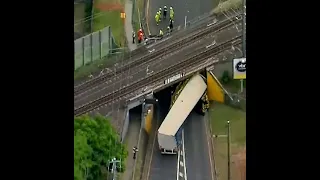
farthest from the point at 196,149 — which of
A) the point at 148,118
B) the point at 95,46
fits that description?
the point at 95,46

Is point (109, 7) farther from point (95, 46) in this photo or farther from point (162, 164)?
point (162, 164)

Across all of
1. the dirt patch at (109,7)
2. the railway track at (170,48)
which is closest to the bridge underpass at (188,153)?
the railway track at (170,48)

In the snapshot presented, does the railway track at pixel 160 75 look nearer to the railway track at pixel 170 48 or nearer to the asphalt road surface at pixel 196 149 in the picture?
the railway track at pixel 170 48

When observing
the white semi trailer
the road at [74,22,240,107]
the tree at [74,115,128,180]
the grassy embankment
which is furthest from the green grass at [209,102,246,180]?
the grassy embankment
